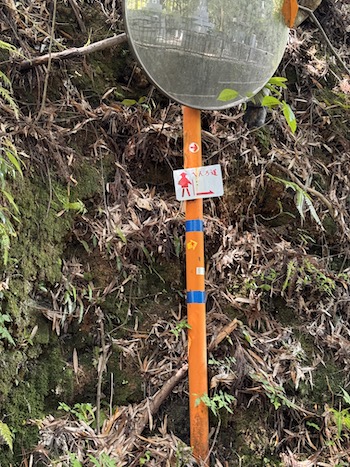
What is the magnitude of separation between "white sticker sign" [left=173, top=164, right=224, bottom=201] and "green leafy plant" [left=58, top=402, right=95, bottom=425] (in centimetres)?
124

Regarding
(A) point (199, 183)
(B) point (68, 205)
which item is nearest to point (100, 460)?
(B) point (68, 205)

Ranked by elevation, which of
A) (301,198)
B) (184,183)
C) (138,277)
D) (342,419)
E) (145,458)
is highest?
(184,183)

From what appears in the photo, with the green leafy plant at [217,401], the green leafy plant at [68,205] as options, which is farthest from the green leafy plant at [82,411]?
the green leafy plant at [68,205]

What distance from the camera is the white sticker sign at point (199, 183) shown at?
2551 mm

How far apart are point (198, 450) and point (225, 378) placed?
1.35ft

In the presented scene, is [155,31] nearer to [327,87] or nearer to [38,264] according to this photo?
[38,264]

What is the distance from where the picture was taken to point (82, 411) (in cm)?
244

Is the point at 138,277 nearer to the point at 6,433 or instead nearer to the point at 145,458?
the point at 145,458

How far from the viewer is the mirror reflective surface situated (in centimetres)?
243

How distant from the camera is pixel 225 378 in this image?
2639 millimetres

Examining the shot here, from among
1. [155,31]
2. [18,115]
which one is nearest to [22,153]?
[18,115]

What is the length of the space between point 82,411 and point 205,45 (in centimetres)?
209

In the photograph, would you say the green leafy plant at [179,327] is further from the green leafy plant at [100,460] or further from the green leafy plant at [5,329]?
the green leafy plant at [5,329]

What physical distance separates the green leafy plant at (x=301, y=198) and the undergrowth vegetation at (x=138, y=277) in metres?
0.03
